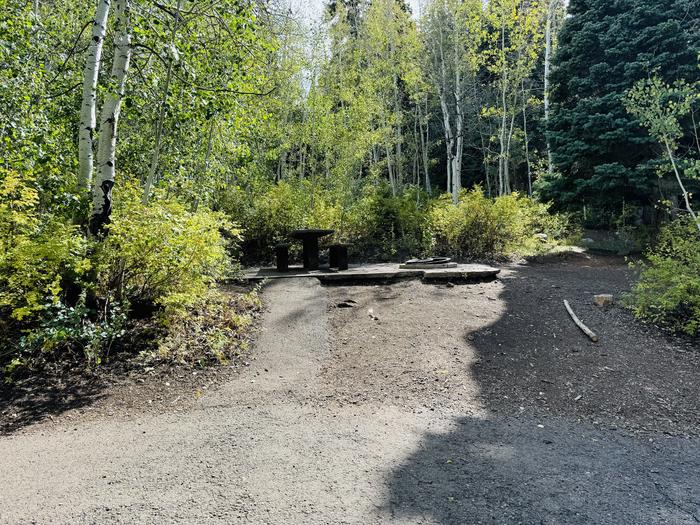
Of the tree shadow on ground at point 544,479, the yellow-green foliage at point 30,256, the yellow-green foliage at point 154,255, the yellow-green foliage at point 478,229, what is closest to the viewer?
the tree shadow on ground at point 544,479

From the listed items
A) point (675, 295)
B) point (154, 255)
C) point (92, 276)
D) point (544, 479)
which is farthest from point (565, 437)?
point (92, 276)

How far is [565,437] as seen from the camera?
313 centimetres

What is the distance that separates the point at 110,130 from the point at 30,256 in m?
1.78

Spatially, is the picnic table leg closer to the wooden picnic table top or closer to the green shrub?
the wooden picnic table top

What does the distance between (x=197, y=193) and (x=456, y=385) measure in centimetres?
539

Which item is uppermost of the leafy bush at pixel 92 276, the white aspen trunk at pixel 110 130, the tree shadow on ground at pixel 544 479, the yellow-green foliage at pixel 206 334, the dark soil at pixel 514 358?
the white aspen trunk at pixel 110 130

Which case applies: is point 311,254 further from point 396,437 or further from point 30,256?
point 396,437

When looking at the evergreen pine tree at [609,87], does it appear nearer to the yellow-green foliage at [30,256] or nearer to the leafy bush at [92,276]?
the leafy bush at [92,276]

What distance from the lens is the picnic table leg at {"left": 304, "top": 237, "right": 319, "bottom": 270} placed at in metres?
8.20

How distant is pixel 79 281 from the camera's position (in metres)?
4.05

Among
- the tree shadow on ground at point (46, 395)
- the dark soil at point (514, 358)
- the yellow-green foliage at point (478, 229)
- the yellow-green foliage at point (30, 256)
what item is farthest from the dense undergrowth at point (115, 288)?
the yellow-green foliage at point (478, 229)

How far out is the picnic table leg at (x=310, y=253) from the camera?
26.9 ft

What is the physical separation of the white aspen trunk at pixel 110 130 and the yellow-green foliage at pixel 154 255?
7.5 inches

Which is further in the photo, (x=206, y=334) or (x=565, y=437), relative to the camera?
(x=206, y=334)
